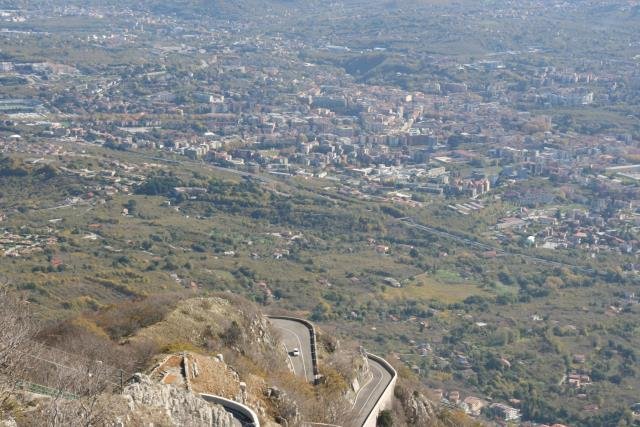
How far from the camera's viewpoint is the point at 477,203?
211 ft

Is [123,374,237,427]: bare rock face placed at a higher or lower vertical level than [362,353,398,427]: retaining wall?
higher

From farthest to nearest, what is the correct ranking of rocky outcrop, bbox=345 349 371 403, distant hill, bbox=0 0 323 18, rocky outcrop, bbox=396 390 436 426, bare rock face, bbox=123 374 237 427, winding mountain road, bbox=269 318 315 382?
distant hill, bbox=0 0 323 18 < rocky outcrop, bbox=396 390 436 426 < winding mountain road, bbox=269 318 315 382 < rocky outcrop, bbox=345 349 371 403 < bare rock face, bbox=123 374 237 427

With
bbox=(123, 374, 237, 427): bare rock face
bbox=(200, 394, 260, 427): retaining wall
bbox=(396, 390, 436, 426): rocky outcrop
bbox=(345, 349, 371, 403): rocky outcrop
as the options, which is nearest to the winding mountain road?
bbox=(345, 349, 371, 403): rocky outcrop

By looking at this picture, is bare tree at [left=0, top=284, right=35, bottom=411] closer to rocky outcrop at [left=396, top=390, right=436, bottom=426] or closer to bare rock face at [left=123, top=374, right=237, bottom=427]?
bare rock face at [left=123, top=374, right=237, bottom=427]

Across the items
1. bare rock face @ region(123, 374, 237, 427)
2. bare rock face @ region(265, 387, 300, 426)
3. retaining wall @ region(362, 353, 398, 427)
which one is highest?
bare rock face @ region(123, 374, 237, 427)

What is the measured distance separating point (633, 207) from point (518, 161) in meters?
12.3

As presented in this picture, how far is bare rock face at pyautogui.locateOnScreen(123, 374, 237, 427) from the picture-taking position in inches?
565

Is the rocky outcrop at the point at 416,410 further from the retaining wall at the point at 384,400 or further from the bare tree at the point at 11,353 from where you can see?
the bare tree at the point at 11,353

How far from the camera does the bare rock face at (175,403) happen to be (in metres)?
14.3

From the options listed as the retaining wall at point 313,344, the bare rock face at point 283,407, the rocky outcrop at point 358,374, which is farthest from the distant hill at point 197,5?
the bare rock face at point 283,407

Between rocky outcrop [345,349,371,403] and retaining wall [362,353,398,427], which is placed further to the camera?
rocky outcrop [345,349,371,403]

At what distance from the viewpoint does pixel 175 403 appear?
590 inches

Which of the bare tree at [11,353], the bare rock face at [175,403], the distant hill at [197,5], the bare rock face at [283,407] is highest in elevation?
the bare tree at [11,353]

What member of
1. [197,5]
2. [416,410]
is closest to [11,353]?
[416,410]
